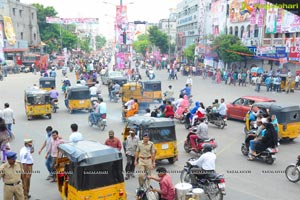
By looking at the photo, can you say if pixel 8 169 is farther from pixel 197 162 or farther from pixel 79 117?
pixel 79 117

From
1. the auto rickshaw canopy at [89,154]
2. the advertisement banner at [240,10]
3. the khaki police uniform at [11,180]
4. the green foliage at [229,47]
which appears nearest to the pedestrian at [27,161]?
the khaki police uniform at [11,180]

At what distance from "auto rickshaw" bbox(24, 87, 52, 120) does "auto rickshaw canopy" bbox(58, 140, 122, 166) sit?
11.7 m

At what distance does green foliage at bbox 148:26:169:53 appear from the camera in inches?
2908

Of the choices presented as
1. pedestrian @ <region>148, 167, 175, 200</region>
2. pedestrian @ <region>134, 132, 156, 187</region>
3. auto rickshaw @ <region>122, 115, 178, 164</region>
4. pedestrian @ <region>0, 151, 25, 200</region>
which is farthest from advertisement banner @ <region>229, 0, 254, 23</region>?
pedestrian @ <region>0, 151, 25, 200</region>

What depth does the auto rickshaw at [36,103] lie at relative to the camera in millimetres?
19406

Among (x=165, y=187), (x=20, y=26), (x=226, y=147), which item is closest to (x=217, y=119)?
(x=226, y=147)

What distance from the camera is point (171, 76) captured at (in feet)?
143

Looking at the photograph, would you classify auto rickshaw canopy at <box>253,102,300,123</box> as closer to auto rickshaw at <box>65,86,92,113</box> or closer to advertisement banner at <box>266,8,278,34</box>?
auto rickshaw at <box>65,86,92,113</box>

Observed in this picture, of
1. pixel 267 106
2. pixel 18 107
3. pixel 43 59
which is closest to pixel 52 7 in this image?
pixel 43 59

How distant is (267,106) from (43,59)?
5022cm

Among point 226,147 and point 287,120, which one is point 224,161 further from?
point 287,120

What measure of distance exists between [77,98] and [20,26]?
163ft

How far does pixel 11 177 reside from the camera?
783 centimetres

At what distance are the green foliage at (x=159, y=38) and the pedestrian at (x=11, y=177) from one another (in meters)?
67.6
